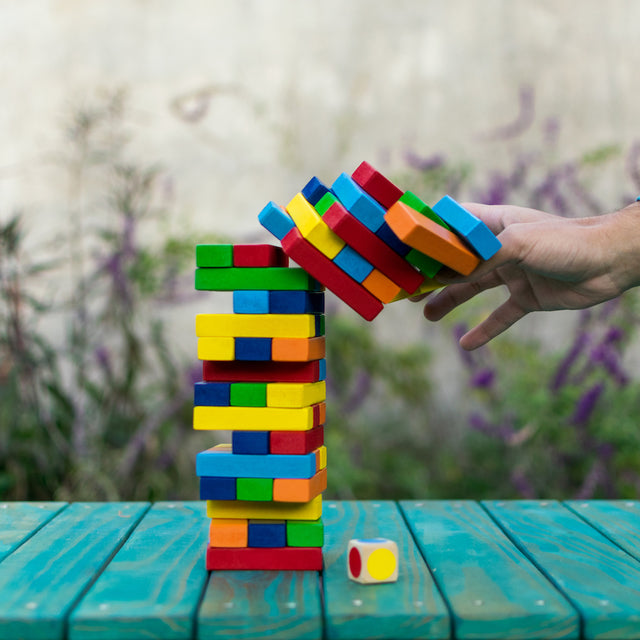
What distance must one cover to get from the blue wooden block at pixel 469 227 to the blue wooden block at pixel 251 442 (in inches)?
20.9

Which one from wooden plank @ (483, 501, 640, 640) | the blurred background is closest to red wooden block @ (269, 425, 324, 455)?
wooden plank @ (483, 501, 640, 640)

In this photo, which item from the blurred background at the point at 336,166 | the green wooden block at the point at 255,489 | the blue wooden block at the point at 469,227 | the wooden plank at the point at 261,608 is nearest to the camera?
the wooden plank at the point at 261,608

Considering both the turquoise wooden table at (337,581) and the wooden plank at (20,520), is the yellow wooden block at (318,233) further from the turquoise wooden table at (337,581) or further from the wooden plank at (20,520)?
the wooden plank at (20,520)

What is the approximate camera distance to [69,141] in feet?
12.1

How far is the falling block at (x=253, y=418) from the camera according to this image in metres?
1.51

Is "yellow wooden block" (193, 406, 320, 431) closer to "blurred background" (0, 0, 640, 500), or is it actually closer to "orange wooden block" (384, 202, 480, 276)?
"orange wooden block" (384, 202, 480, 276)

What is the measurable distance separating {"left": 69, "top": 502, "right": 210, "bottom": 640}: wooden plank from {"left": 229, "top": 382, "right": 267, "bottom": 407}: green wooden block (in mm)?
334

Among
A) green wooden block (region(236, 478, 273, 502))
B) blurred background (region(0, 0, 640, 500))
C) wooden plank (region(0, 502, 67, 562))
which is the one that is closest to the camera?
green wooden block (region(236, 478, 273, 502))

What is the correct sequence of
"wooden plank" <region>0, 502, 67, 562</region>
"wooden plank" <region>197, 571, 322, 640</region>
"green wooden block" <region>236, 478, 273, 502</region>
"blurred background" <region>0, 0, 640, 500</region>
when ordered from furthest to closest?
"blurred background" <region>0, 0, 640, 500</region>
"wooden plank" <region>0, 502, 67, 562</region>
"green wooden block" <region>236, 478, 273, 502</region>
"wooden plank" <region>197, 571, 322, 640</region>

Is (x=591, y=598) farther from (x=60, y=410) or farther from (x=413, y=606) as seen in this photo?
(x=60, y=410)

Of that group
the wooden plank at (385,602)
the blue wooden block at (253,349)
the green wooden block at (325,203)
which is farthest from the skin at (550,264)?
the wooden plank at (385,602)

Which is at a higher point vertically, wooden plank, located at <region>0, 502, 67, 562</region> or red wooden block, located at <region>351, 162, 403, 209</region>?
red wooden block, located at <region>351, 162, 403, 209</region>

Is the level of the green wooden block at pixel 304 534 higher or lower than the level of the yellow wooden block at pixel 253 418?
lower

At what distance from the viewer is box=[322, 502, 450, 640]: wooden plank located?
127 cm
